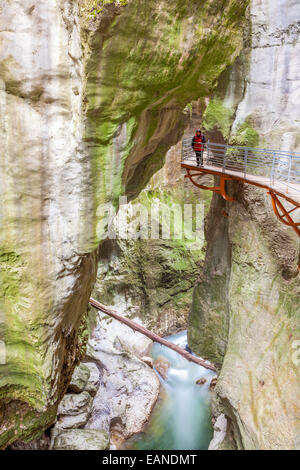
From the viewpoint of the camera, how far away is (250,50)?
8.85 m

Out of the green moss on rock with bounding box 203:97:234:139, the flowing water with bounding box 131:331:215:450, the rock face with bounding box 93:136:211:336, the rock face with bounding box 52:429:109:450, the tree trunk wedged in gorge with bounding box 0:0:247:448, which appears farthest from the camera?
the rock face with bounding box 93:136:211:336

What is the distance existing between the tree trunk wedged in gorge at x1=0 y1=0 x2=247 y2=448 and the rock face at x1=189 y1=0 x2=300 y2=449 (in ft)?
7.77

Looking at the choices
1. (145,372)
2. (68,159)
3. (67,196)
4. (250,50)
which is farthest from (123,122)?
(145,372)

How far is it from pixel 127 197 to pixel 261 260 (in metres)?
3.53

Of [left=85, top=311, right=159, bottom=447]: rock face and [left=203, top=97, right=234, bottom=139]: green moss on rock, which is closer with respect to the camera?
[left=203, top=97, right=234, bottom=139]: green moss on rock

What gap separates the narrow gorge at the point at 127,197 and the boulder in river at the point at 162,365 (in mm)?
1844

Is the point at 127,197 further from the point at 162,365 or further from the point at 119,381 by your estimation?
the point at 162,365

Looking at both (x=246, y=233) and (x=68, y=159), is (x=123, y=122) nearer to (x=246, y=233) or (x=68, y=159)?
(x=68, y=159)

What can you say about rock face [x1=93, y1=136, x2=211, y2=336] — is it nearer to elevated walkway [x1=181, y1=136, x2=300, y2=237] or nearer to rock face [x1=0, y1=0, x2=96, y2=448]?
elevated walkway [x1=181, y1=136, x2=300, y2=237]

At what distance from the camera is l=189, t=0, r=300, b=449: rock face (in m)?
6.88

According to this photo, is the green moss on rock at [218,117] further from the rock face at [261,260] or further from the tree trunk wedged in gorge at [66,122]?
the tree trunk wedged in gorge at [66,122]

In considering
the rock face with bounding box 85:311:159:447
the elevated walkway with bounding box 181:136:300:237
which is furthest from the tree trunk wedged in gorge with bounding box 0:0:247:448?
the rock face with bounding box 85:311:159:447

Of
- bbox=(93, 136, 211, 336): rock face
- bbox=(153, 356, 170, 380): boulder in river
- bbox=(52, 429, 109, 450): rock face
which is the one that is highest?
bbox=(93, 136, 211, 336): rock face

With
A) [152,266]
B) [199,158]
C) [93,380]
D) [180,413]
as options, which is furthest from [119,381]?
[199,158]
